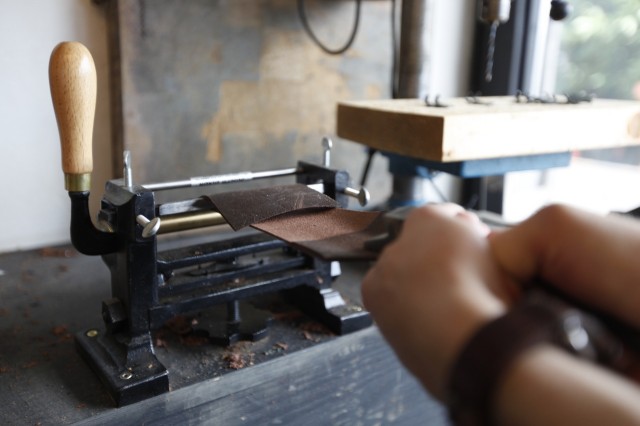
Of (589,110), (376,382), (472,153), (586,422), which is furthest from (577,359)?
(589,110)

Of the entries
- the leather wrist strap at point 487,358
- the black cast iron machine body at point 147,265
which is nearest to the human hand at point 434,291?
the leather wrist strap at point 487,358

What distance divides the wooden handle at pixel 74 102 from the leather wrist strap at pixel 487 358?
0.55 meters

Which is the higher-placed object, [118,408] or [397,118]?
[397,118]

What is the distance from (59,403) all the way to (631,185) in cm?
149

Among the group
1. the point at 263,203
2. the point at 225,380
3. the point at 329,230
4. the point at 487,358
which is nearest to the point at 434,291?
the point at 487,358

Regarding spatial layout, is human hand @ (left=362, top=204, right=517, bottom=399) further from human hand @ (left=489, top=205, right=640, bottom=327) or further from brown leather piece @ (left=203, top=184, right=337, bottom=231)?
brown leather piece @ (left=203, top=184, right=337, bottom=231)

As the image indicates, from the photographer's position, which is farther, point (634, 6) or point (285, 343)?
point (634, 6)

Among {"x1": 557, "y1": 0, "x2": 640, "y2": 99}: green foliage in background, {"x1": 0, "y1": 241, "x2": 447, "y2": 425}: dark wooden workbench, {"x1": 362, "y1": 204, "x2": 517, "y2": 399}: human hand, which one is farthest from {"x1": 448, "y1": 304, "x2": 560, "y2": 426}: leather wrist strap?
{"x1": 557, "y1": 0, "x2": 640, "y2": 99}: green foliage in background

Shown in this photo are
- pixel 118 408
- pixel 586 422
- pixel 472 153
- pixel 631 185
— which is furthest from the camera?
pixel 631 185

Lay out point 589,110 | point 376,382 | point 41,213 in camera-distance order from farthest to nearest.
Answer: point 41,213
point 589,110
point 376,382

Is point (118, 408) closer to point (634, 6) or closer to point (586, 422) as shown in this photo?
point (586, 422)

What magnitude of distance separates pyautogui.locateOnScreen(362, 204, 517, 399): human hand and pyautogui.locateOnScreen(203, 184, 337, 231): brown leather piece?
246 mm

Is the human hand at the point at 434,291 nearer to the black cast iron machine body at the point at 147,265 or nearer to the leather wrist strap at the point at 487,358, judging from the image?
the leather wrist strap at the point at 487,358

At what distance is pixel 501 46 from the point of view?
1647 mm
